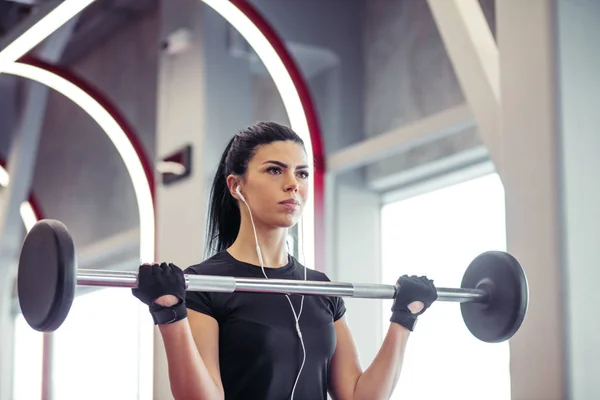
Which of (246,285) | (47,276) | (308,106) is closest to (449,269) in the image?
(308,106)

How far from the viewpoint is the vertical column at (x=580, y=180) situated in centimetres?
300

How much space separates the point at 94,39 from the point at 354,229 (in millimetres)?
3715

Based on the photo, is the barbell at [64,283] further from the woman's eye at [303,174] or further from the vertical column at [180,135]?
the vertical column at [180,135]

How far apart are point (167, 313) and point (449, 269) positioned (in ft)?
9.31

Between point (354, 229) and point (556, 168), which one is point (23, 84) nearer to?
point (354, 229)

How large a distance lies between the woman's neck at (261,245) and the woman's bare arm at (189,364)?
0.30 meters

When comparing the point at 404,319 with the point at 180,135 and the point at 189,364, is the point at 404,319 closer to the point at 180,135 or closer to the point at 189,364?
the point at 189,364

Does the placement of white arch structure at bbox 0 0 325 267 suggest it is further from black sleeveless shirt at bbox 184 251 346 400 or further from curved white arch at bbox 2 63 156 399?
black sleeveless shirt at bbox 184 251 346 400

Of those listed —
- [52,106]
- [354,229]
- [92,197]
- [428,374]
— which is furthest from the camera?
[52,106]

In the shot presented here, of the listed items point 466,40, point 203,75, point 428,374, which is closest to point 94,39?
point 203,75

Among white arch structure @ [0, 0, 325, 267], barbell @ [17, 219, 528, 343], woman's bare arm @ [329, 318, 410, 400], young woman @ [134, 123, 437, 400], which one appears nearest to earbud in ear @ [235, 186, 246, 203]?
young woman @ [134, 123, 437, 400]

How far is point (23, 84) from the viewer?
7.20 m

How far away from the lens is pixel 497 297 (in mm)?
2822

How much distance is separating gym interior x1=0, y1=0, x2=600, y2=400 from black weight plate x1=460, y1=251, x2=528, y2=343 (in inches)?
5.9
